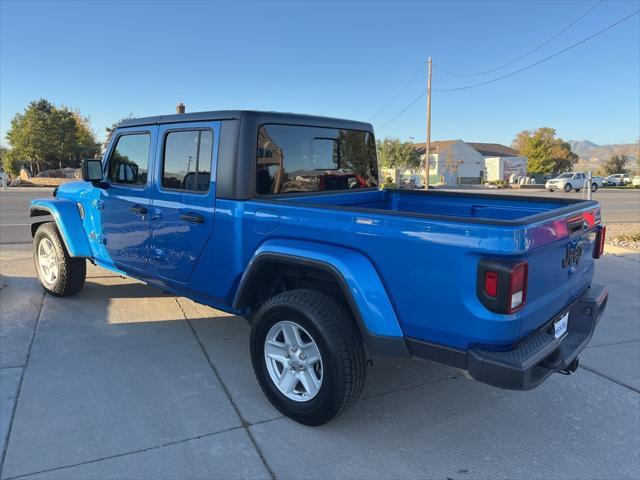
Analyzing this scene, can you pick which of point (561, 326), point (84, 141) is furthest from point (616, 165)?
point (561, 326)

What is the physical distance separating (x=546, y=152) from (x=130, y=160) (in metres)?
75.4

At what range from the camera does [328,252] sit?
8.94ft

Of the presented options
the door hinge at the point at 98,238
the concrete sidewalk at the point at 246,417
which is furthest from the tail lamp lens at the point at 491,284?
the door hinge at the point at 98,238

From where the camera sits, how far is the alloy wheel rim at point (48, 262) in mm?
5108

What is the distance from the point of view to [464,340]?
7.73 ft

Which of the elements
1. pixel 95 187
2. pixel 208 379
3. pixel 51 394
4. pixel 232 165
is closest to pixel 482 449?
pixel 208 379

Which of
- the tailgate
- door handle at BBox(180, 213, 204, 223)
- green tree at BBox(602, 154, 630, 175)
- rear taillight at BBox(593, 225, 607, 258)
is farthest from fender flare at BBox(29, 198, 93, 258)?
green tree at BBox(602, 154, 630, 175)

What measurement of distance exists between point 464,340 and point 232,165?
1.89 m

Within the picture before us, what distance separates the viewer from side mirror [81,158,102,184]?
4.35 metres

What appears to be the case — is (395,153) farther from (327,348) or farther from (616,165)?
(327,348)

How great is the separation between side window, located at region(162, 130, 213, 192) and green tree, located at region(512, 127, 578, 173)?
7506 centimetres

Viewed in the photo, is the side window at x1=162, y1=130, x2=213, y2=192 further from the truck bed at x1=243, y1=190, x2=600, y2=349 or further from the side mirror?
the side mirror

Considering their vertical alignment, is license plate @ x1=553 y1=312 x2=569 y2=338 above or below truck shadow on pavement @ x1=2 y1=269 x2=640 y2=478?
above

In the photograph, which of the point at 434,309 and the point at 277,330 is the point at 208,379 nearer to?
the point at 277,330
